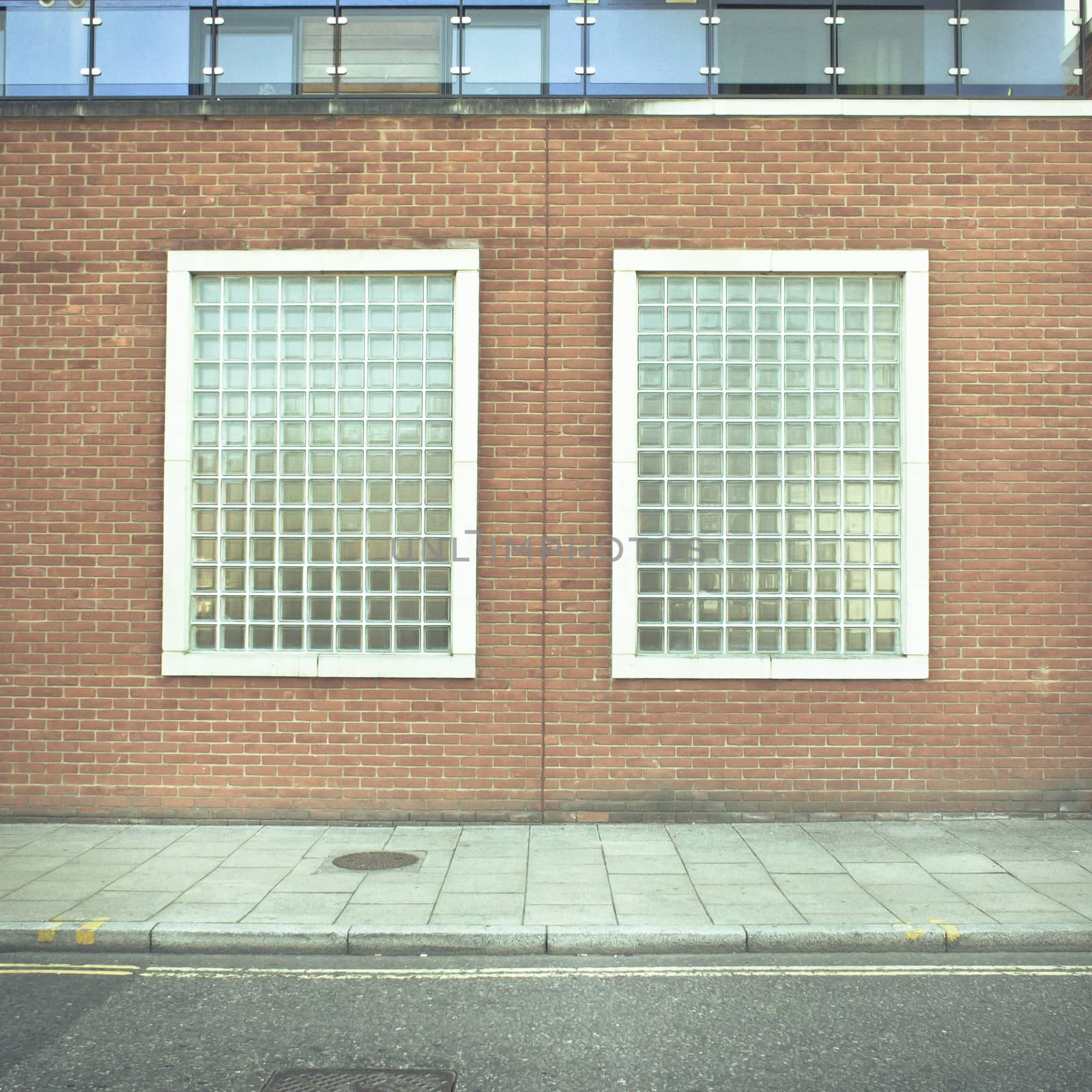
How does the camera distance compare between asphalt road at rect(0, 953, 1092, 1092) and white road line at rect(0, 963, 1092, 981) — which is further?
white road line at rect(0, 963, 1092, 981)

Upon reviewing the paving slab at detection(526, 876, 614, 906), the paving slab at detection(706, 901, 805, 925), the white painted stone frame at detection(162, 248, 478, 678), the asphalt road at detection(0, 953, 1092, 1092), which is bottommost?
the asphalt road at detection(0, 953, 1092, 1092)

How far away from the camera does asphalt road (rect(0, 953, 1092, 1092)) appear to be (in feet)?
14.1

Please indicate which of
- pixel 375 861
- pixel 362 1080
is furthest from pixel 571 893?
pixel 362 1080

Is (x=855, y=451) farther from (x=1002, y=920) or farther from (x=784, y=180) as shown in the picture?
(x=1002, y=920)

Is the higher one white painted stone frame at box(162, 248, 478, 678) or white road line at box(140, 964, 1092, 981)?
white painted stone frame at box(162, 248, 478, 678)

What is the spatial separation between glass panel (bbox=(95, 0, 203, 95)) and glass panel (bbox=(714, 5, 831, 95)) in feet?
15.3

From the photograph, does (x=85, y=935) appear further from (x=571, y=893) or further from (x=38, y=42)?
(x=38, y=42)

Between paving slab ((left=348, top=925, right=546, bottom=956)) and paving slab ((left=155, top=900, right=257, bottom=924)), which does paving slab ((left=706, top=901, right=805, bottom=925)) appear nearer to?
paving slab ((left=348, top=925, right=546, bottom=956))

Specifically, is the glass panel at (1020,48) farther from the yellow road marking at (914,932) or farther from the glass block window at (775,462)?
the yellow road marking at (914,932)

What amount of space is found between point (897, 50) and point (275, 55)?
17.7 feet

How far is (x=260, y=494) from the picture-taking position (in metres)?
8.81

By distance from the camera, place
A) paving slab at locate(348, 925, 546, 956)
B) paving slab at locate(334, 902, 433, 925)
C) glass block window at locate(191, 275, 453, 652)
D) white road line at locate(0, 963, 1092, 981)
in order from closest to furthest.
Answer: white road line at locate(0, 963, 1092, 981) < paving slab at locate(348, 925, 546, 956) < paving slab at locate(334, 902, 433, 925) < glass block window at locate(191, 275, 453, 652)

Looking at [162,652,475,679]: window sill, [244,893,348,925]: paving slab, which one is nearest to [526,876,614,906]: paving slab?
[244,893,348,925]: paving slab

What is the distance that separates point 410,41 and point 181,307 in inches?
120
